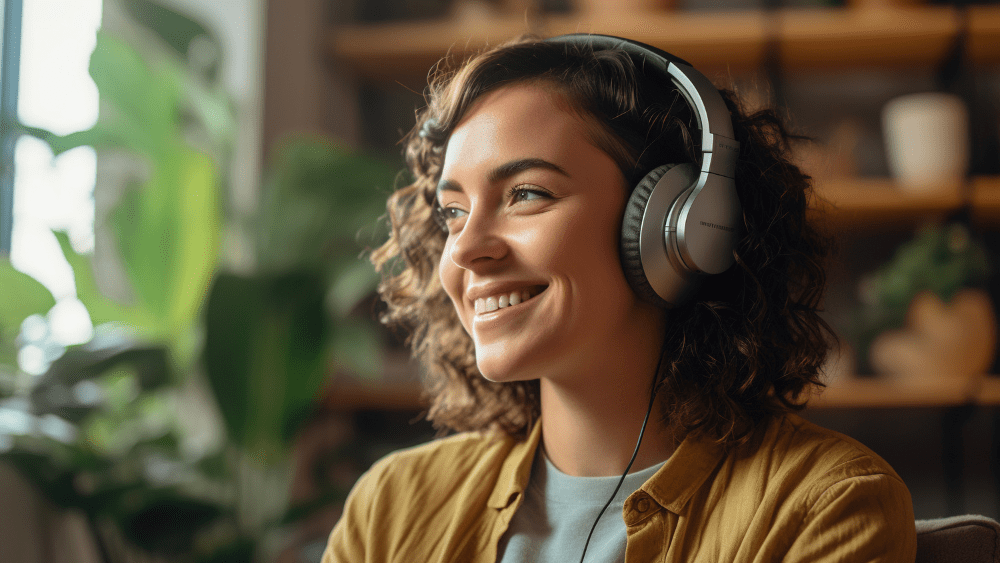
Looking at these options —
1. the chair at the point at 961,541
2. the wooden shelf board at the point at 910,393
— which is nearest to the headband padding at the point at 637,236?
the chair at the point at 961,541

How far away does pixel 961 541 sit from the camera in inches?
28.9

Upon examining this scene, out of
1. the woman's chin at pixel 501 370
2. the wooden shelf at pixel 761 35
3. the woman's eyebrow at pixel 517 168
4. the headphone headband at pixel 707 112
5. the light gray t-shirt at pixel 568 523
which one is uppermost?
the wooden shelf at pixel 761 35

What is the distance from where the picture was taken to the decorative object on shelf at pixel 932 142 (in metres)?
1.89

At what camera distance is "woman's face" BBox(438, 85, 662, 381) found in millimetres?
740

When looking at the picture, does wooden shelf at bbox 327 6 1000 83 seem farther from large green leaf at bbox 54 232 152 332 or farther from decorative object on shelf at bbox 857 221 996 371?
large green leaf at bbox 54 232 152 332

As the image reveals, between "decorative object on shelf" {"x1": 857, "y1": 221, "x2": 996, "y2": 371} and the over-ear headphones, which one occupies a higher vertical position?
the over-ear headphones

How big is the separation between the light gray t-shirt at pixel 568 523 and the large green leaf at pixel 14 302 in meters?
1.20

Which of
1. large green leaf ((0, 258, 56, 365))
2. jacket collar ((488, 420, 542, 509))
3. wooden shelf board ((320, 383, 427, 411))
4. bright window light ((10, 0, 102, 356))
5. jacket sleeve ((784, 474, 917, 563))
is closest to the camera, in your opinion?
jacket sleeve ((784, 474, 917, 563))

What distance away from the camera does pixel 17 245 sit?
78.0 inches

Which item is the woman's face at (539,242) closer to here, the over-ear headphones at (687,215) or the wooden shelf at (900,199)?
the over-ear headphones at (687,215)

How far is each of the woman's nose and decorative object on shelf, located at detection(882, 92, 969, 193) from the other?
1.59m

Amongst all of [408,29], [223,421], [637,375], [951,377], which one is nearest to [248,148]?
[408,29]

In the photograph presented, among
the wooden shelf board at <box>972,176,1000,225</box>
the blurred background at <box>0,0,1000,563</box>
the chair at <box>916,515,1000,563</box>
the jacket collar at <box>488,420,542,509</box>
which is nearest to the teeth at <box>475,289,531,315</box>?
the jacket collar at <box>488,420,542,509</box>

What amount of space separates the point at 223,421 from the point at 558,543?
1030 millimetres
